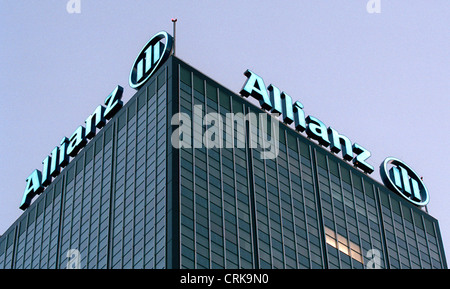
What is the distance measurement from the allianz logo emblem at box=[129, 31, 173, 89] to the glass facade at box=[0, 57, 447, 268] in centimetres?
167

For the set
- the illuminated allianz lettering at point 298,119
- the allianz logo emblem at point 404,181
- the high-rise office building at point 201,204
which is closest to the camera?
the high-rise office building at point 201,204

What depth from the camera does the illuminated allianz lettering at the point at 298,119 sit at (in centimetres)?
12756

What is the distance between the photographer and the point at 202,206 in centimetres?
10438

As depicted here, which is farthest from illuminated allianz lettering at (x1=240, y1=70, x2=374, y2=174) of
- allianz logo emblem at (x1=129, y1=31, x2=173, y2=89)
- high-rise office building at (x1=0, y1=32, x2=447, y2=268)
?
allianz logo emblem at (x1=129, y1=31, x2=173, y2=89)

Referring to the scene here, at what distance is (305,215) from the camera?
123 metres

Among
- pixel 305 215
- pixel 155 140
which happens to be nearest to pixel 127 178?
pixel 155 140

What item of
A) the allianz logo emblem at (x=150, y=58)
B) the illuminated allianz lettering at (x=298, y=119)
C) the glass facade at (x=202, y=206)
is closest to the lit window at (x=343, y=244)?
the glass facade at (x=202, y=206)


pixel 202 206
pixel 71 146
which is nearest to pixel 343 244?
pixel 202 206

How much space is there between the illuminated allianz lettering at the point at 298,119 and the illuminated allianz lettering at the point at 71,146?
18277mm

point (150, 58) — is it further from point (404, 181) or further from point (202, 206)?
point (404, 181)

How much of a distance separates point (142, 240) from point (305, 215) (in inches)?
1121

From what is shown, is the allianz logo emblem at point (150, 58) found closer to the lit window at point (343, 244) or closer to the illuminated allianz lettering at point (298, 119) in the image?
the illuminated allianz lettering at point (298, 119)

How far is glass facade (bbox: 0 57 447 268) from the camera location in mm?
103062

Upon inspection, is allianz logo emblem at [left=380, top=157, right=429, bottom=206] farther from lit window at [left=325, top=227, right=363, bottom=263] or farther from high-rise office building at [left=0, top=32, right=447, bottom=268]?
lit window at [left=325, top=227, right=363, bottom=263]
